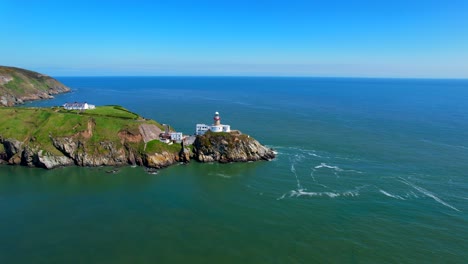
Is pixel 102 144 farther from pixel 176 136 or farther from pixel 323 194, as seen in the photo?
pixel 323 194

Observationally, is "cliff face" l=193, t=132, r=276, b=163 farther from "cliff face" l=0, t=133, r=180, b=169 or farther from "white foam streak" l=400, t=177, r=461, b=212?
"white foam streak" l=400, t=177, r=461, b=212

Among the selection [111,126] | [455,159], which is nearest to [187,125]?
[111,126]

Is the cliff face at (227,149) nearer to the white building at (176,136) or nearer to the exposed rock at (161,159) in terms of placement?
the white building at (176,136)

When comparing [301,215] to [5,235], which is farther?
[301,215]

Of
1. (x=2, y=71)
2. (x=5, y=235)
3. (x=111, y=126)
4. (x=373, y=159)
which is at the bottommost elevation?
(x=5, y=235)

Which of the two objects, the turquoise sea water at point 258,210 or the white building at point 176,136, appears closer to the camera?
the turquoise sea water at point 258,210

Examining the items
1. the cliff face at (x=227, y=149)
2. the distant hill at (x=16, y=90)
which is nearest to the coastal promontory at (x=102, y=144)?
the cliff face at (x=227, y=149)

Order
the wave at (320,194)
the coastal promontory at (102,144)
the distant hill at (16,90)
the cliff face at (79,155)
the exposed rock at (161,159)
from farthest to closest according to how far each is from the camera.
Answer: the distant hill at (16,90) → the coastal promontory at (102,144) → the exposed rock at (161,159) → the cliff face at (79,155) → the wave at (320,194)

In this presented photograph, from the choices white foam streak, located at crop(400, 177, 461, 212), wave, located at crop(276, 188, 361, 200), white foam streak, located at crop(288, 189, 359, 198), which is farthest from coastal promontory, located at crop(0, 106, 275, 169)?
white foam streak, located at crop(400, 177, 461, 212)

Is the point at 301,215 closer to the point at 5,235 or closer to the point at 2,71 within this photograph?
the point at 5,235

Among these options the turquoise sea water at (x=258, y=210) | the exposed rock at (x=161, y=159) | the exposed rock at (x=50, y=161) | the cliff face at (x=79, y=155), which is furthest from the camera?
the exposed rock at (x=161, y=159)
